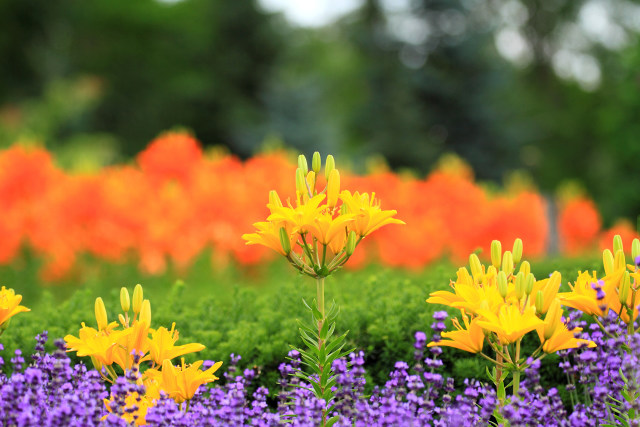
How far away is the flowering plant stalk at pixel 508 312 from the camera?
2.04m

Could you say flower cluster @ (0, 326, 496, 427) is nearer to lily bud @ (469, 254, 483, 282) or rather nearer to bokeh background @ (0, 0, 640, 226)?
lily bud @ (469, 254, 483, 282)

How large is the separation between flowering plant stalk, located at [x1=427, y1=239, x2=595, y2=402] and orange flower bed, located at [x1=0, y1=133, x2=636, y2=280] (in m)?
3.82

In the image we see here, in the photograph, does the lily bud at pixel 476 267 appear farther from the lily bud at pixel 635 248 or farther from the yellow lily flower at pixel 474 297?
the lily bud at pixel 635 248

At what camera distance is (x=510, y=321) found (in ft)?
6.72

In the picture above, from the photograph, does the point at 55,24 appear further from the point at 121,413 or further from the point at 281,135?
the point at 121,413

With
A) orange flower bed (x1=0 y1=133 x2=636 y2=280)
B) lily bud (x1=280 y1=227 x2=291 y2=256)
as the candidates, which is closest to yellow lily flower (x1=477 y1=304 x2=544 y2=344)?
lily bud (x1=280 y1=227 x2=291 y2=256)

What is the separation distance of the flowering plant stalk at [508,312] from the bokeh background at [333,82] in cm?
964

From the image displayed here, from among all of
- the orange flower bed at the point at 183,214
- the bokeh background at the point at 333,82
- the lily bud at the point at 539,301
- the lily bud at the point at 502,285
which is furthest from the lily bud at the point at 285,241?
the bokeh background at the point at 333,82

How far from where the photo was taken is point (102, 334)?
2240 millimetres

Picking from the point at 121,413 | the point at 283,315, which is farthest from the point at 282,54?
the point at 121,413

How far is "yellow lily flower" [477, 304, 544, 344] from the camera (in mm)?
2023

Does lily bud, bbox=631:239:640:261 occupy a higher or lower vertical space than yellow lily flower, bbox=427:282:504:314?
higher

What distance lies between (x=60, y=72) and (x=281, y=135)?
28.5 feet

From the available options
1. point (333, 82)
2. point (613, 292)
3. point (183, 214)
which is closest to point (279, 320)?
point (613, 292)
